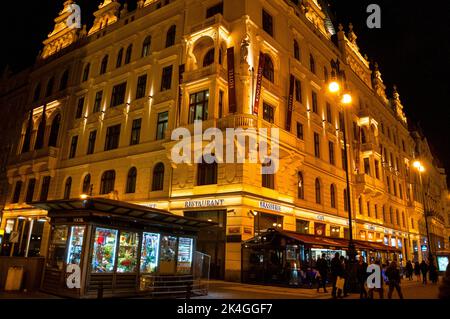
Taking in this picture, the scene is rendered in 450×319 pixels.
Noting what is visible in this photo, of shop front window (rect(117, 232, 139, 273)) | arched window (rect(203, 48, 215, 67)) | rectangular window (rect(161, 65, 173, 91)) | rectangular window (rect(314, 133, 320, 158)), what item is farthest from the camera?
rectangular window (rect(314, 133, 320, 158))

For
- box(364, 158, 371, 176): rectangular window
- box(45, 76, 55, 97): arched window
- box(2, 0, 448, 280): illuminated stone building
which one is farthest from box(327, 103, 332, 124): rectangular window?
box(45, 76, 55, 97): arched window

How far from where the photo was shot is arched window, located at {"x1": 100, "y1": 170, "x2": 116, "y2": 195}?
30062 millimetres

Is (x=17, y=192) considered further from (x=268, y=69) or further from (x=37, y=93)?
(x=268, y=69)

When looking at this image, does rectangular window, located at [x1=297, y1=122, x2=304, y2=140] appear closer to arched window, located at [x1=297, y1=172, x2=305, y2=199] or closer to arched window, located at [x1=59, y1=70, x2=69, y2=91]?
arched window, located at [x1=297, y1=172, x2=305, y2=199]

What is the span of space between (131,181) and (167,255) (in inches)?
569

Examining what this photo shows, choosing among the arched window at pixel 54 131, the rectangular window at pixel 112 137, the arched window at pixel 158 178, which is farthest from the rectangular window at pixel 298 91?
the arched window at pixel 54 131

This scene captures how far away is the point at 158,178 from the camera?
1075 inches

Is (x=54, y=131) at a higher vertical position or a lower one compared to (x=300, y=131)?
higher

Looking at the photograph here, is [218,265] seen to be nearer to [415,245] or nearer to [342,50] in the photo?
[342,50]

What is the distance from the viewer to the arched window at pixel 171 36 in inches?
1195

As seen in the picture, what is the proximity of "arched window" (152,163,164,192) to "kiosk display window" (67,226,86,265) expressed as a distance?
519 inches

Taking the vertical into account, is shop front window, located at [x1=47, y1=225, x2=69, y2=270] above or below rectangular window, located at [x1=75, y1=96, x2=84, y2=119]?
below

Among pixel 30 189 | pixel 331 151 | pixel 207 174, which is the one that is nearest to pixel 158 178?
pixel 207 174

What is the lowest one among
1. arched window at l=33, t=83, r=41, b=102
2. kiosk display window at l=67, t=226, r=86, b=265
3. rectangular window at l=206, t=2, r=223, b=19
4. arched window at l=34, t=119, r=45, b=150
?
kiosk display window at l=67, t=226, r=86, b=265
